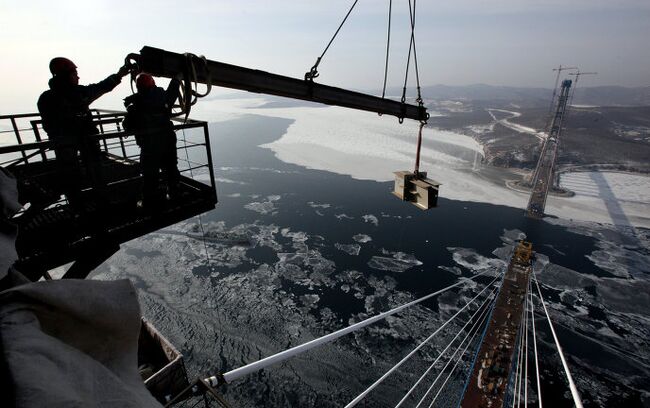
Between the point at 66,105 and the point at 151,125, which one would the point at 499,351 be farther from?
the point at 66,105

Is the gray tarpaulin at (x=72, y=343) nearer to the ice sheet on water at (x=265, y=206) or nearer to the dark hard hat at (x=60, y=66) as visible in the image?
the dark hard hat at (x=60, y=66)

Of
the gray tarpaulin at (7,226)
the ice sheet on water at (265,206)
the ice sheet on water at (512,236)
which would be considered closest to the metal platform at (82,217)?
the gray tarpaulin at (7,226)

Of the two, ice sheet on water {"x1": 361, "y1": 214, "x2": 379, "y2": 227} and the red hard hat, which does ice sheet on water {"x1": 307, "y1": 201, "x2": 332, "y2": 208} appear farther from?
the red hard hat

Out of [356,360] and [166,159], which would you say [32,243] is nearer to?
[166,159]

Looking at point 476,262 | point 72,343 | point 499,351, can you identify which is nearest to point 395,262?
point 476,262

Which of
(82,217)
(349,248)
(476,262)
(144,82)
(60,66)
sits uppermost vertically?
(60,66)

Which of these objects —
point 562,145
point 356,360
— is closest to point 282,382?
point 356,360
